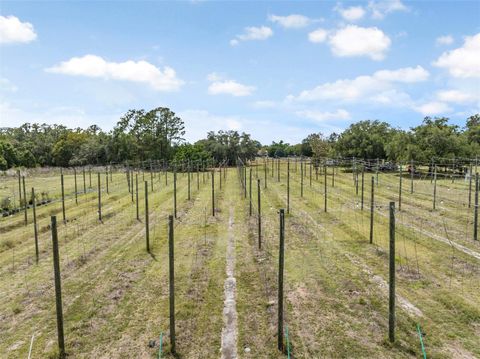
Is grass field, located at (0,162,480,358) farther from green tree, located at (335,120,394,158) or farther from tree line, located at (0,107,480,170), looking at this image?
green tree, located at (335,120,394,158)

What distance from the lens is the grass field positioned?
261 inches

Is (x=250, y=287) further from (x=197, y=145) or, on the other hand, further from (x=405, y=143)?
(x=197, y=145)

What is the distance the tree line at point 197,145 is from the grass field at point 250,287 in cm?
2552

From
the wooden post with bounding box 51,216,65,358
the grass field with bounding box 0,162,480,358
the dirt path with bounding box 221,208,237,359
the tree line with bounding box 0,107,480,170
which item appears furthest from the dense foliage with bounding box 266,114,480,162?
the wooden post with bounding box 51,216,65,358

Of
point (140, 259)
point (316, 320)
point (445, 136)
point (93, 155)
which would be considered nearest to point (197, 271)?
point (140, 259)

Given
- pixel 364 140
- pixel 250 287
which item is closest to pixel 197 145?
pixel 364 140

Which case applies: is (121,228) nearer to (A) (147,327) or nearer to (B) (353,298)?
(A) (147,327)

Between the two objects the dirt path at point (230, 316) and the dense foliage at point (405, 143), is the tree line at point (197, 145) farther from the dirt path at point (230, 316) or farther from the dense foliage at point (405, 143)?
the dirt path at point (230, 316)

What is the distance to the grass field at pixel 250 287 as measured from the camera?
6633 mm

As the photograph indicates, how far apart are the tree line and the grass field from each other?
1005 inches

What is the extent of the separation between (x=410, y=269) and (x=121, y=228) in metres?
11.8

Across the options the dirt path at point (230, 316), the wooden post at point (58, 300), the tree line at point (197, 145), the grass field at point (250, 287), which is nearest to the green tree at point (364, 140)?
the tree line at point (197, 145)

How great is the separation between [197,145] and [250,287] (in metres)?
56.9

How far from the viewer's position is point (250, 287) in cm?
914
